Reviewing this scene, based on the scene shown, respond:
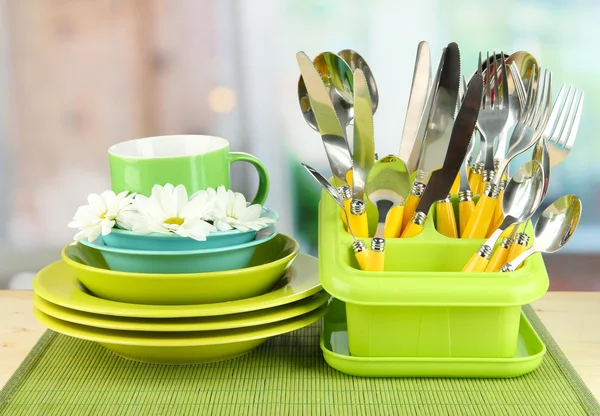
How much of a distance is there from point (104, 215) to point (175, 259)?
0.09 meters

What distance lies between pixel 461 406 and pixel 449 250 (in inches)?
6.1

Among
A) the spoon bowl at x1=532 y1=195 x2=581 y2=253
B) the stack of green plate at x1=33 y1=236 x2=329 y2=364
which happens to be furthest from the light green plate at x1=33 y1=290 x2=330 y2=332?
the spoon bowl at x1=532 y1=195 x2=581 y2=253

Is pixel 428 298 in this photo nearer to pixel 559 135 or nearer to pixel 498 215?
pixel 498 215

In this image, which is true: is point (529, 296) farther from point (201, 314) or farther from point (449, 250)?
point (201, 314)

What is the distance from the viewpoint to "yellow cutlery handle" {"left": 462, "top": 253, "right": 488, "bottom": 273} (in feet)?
2.21

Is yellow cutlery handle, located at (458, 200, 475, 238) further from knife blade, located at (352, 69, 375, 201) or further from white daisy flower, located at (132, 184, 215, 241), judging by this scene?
white daisy flower, located at (132, 184, 215, 241)

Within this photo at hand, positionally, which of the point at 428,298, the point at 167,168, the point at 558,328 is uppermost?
the point at 167,168

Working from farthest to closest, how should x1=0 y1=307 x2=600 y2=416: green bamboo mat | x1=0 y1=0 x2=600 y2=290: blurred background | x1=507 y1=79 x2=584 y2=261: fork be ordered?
x1=0 y1=0 x2=600 y2=290: blurred background
x1=507 y1=79 x2=584 y2=261: fork
x1=0 y1=307 x2=600 y2=416: green bamboo mat

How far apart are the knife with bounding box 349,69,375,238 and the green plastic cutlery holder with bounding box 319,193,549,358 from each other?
0.08 ft

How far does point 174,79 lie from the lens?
0.96 metres

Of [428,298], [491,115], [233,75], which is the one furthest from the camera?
[233,75]

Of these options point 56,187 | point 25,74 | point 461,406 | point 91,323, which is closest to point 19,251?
point 56,187

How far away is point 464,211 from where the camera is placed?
76 centimetres

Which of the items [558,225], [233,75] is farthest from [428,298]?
[233,75]
